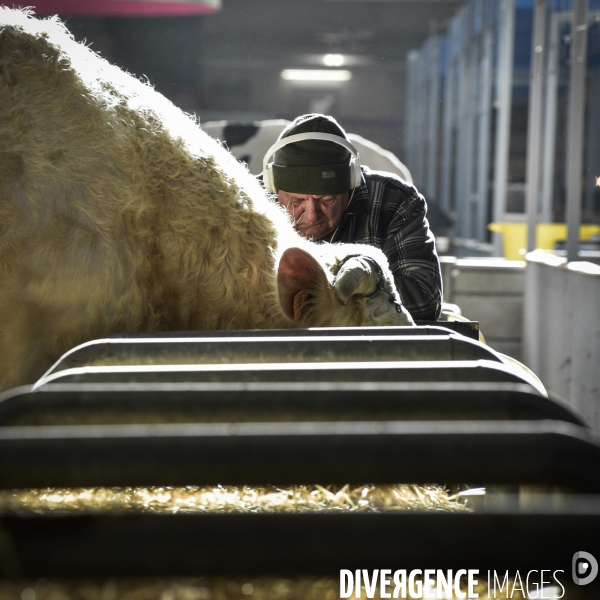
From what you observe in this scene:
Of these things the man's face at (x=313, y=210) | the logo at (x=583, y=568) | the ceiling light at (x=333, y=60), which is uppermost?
the ceiling light at (x=333, y=60)

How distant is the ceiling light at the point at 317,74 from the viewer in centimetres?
1386

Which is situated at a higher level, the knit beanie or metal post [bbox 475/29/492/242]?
metal post [bbox 475/29/492/242]

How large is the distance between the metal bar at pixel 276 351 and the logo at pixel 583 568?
0.32m

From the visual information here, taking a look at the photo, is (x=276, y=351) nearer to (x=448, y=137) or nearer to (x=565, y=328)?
(x=565, y=328)

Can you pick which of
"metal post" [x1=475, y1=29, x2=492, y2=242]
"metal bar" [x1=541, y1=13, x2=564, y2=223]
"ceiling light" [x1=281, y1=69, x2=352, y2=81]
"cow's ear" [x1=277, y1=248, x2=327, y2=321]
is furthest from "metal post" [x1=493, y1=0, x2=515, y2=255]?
"ceiling light" [x1=281, y1=69, x2=352, y2=81]

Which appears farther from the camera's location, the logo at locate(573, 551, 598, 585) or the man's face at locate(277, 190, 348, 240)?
the man's face at locate(277, 190, 348, 240)

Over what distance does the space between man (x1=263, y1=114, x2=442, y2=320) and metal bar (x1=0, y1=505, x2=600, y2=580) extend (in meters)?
1.52

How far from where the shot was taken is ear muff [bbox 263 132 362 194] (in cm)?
194

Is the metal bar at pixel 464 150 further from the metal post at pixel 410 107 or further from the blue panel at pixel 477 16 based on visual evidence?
the metal post at pixel 410 107

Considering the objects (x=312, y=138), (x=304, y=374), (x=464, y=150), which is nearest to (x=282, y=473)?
(x=304, y=374)

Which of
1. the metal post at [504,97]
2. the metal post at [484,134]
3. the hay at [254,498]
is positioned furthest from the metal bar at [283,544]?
the metal post at [484,134]

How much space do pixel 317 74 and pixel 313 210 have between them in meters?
12.4

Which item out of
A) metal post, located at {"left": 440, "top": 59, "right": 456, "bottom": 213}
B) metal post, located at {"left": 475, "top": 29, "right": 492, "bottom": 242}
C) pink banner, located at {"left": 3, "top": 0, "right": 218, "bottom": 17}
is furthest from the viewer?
metal post, located at {"left": 440, "top": 59, "right": 456, "bottom": 213}

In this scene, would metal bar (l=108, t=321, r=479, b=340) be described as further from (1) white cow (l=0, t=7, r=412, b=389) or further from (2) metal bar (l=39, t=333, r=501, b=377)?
(1) white cow (l=0, t=7, r=412, b=389)
